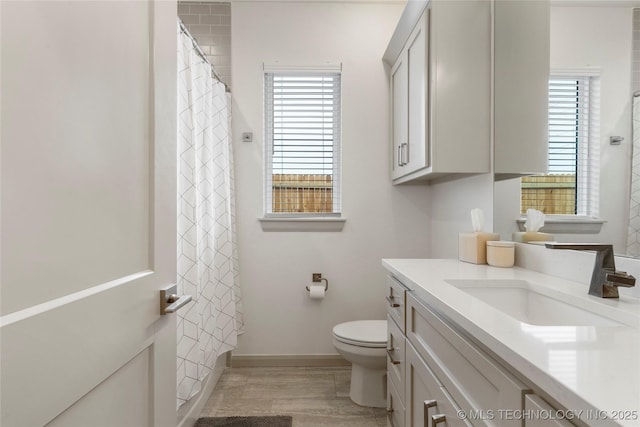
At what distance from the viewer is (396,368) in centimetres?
144

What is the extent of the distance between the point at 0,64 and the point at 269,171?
6.96ft

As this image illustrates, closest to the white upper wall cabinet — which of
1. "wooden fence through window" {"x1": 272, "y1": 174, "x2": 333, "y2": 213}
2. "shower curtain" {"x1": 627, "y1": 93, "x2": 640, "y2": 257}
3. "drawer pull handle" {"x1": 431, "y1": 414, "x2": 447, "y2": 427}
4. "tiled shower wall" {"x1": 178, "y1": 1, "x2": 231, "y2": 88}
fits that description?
"shower curtain" {"x1": 627, "y1": 93, "x2": 640, "y2": 257}

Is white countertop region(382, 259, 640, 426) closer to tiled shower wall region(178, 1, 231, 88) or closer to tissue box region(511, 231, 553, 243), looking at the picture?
tissue box region(511, 231, 553, 243)

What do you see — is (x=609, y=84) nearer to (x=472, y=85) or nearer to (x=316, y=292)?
(x=472, y=85)

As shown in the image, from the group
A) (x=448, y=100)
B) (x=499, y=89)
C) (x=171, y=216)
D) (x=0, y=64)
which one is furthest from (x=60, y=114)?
(x=499, y=89)

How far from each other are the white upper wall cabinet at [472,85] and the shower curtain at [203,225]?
47.6 inches

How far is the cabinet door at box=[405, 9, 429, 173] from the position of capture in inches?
68.3

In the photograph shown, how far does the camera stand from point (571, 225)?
1.15 meters

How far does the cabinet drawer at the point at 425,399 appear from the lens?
2.73 ft

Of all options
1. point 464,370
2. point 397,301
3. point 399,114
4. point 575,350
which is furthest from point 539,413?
point 399,114

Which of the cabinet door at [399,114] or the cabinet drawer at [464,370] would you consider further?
the cabinet door at [399,114]

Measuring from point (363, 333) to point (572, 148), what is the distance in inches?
55.7

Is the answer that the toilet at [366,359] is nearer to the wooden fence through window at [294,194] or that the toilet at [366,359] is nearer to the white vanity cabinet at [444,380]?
the white vanity cabinet at [444,380]

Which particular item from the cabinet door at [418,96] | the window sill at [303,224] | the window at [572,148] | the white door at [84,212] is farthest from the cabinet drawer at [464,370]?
the window sill at [303,224]
